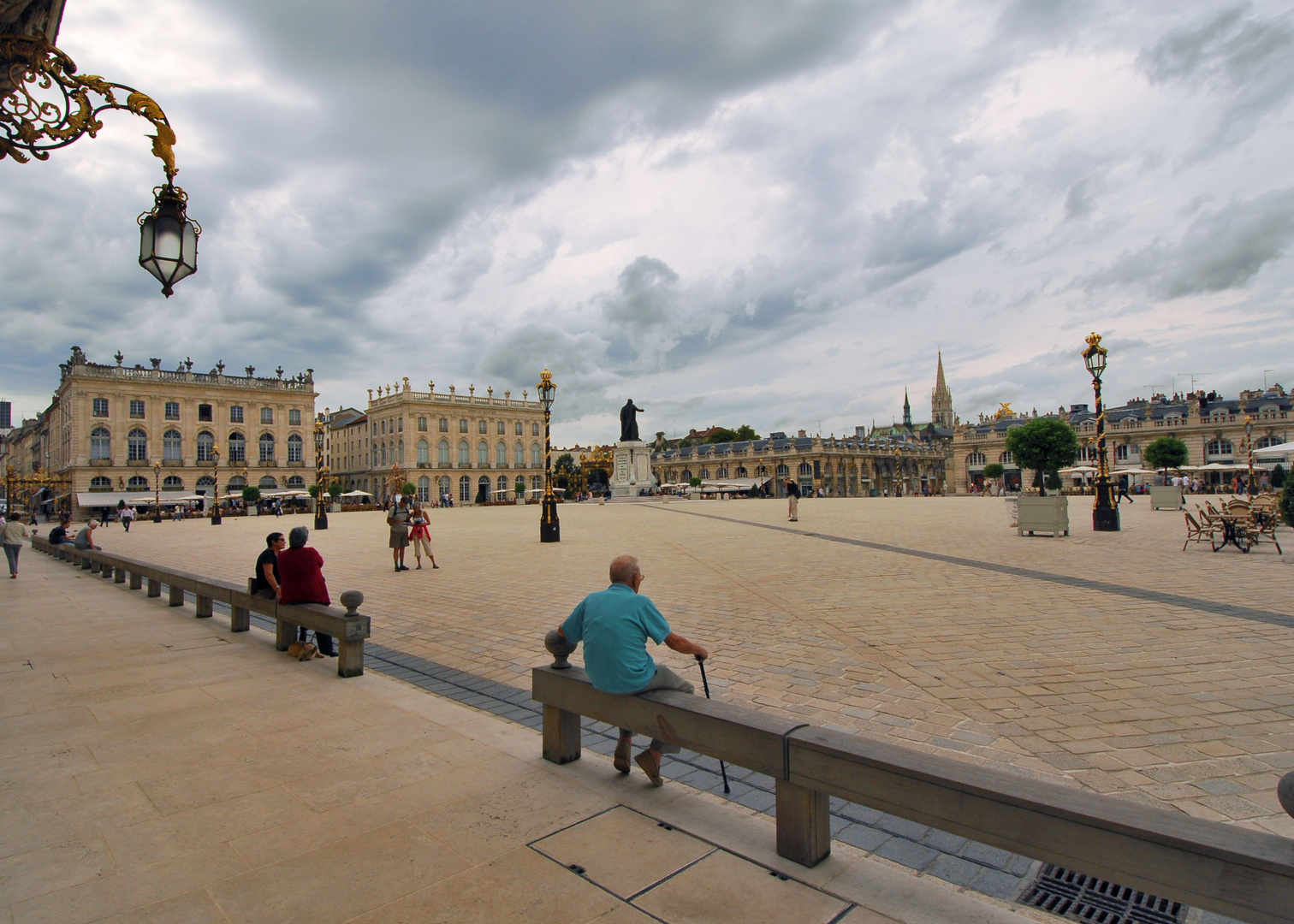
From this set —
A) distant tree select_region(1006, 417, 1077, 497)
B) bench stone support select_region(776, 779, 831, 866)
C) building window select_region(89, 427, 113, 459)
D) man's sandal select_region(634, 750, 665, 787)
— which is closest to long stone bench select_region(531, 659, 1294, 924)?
bench stone support select_region(776, 779, 831, 866)

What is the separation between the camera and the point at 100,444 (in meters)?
57.3

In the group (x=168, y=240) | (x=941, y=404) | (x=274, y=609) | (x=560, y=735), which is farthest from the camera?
(x=941, y=404)

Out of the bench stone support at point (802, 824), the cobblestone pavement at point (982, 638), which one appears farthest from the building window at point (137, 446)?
the bench stone support at point (802, 824)

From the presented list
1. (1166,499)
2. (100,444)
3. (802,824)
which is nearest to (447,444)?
(100,444)

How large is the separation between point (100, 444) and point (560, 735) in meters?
71.4

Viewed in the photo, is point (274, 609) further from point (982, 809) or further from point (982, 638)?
point (982, 638)

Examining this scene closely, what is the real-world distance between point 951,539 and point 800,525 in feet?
21.6

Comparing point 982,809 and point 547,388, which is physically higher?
point 547,388

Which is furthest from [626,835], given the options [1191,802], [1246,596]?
[1246,596]

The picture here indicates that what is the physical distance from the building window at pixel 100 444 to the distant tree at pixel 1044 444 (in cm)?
A: 7891

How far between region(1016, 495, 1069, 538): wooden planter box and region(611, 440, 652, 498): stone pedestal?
3791cm

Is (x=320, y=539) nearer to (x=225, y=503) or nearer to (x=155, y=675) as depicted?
(x=155, y=675)

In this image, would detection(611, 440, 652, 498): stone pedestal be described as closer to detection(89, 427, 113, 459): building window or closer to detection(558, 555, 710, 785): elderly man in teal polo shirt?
detection(89, 427, 113, 459): building window

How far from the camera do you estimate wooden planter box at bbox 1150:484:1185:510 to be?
87.6 ft
